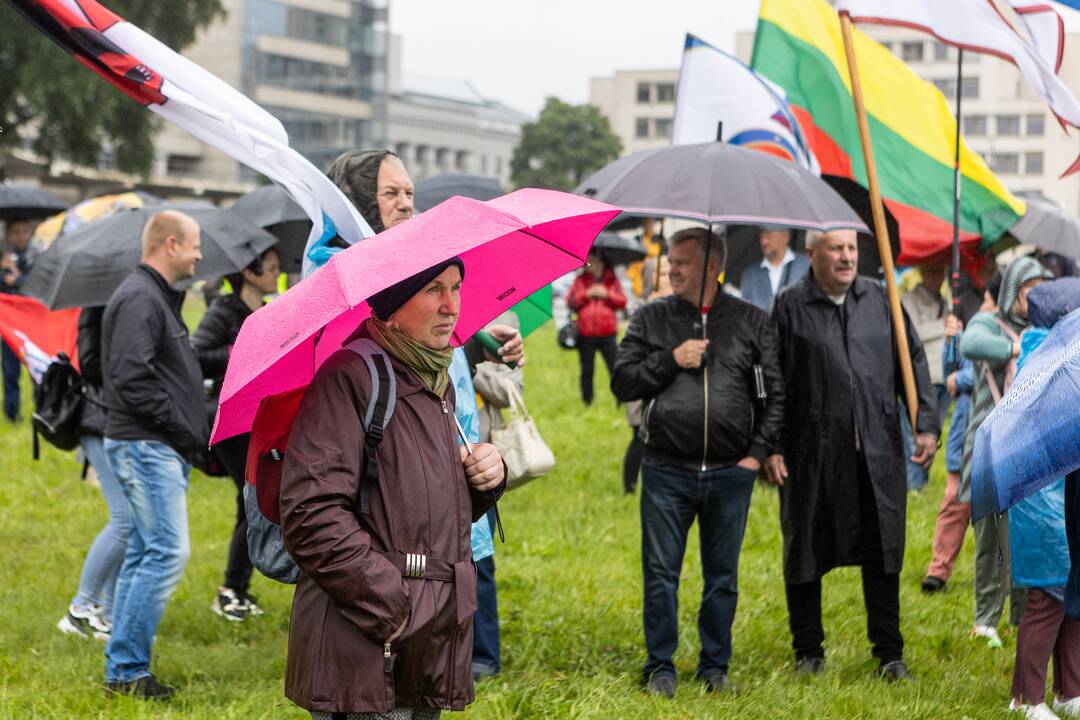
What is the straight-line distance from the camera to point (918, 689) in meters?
6.21

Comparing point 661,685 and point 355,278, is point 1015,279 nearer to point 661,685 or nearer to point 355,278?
point 661,685

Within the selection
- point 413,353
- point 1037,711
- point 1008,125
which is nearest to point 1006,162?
point 1008,125

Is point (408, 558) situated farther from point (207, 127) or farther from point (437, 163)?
point (437, 163)

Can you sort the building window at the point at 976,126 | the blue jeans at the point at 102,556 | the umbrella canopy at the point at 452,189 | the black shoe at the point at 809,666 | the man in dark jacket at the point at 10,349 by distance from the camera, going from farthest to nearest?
the building window at the point at 976,126 → the man in dark jacket at the point at 10,349 → the umbrella canopy at the point at 452,189 → the blue jeans at the point at 102,556 → the black shoe at the point at 809,666

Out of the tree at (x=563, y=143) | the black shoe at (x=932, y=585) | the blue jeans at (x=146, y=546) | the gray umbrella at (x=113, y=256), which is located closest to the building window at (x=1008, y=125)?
the tree at (x=563, y=143)

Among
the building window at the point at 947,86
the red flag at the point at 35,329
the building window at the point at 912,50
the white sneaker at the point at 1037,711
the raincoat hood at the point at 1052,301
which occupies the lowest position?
the white sneaker at the point at 1037,711

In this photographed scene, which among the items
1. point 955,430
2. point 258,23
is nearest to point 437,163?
point 258,23

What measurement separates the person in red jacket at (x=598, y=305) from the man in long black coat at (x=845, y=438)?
8622 millimetres

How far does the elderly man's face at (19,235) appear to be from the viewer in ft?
49.1

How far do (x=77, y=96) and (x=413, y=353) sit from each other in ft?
91.8

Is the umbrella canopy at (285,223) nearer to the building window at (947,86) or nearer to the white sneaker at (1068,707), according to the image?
the white sneaker at (1068,707)

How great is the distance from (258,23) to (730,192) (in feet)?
310

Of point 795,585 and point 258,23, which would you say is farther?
point 258,23

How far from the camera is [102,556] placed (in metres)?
7.22
